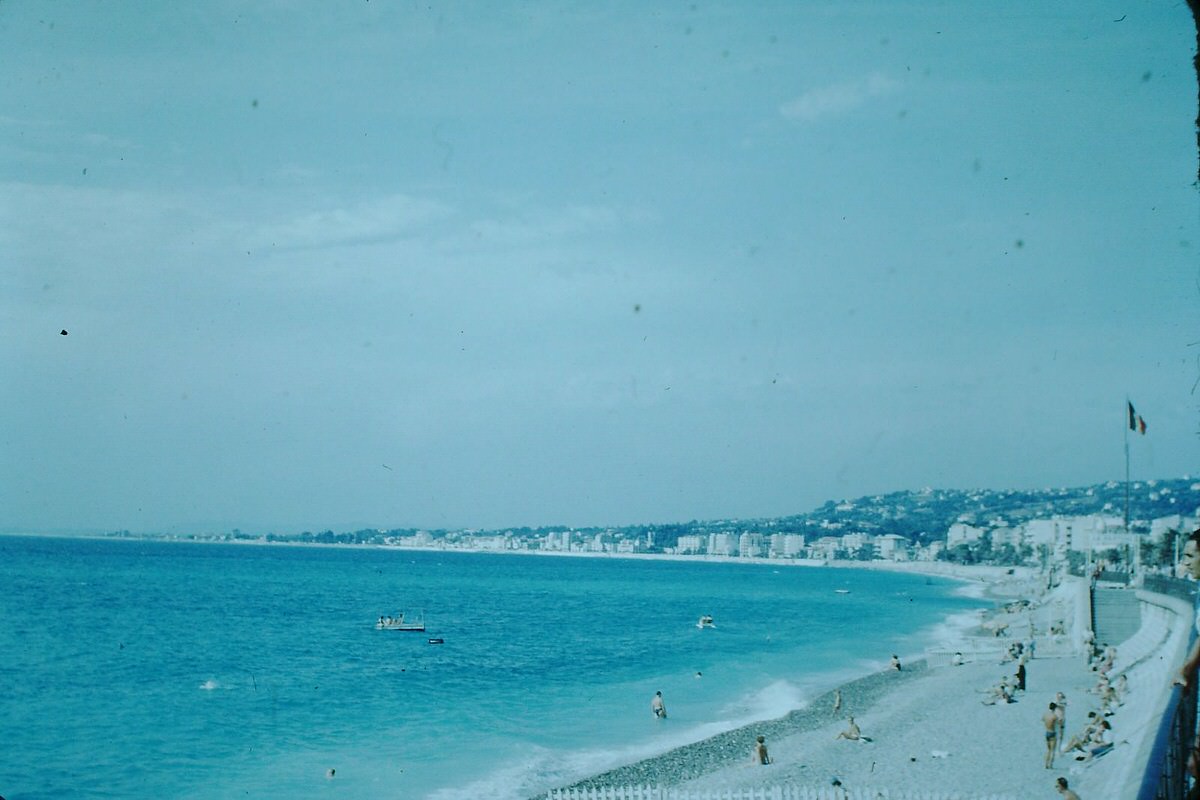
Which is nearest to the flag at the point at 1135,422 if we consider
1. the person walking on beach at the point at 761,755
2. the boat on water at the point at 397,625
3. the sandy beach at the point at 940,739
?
the sandy beach at the point at 940,739

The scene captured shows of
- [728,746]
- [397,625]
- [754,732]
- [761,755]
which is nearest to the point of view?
[761,755]

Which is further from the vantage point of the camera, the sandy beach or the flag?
the flag

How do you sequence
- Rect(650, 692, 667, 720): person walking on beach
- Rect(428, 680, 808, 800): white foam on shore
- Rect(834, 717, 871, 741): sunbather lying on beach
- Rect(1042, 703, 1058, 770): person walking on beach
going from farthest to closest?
Rect(650, 692, 667, 720): person walking on beach < Rect(834, 717, 871, 741): sunbather lying on beach < Rect(428, 680, 808, 800): white foam on shore < Rect(1042, 703, 1058, 770): person walking on beach

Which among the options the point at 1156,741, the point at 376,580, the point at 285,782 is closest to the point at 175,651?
the point at 285,782

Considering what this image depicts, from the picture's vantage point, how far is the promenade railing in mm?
3203

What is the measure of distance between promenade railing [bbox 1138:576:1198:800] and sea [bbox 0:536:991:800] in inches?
700

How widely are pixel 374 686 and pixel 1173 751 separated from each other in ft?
117

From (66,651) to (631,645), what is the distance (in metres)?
28.2

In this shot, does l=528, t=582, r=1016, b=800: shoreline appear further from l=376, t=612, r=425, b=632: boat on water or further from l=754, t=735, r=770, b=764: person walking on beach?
l=376, t=612, r=425, b=632: boat on water

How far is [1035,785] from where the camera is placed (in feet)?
53.1

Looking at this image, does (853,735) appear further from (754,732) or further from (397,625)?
(397,625)

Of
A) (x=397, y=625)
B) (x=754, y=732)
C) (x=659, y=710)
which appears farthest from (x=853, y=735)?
(x=397, y=625)

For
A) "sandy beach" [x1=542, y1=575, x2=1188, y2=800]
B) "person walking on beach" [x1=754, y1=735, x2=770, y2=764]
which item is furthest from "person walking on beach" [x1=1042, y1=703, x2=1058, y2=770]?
"person walking on beach" [x1=754, y1=735, x2=770, y2=764]

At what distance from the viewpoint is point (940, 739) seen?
21469mm
